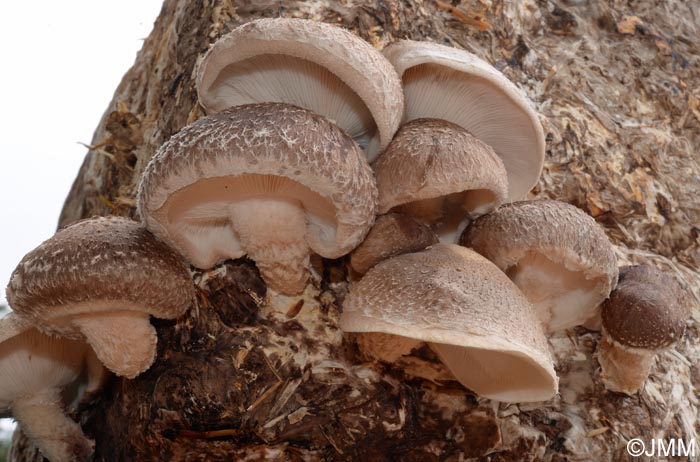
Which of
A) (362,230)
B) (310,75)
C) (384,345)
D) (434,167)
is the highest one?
(310,75)

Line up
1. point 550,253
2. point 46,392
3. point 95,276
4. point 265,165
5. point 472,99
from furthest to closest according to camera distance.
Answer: point 46,392 < point 472,99 < point 550,253 < point 95,276 < point 265,165

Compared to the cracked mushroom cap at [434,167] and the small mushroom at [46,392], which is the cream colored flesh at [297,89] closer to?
the cracked mushroom cap at [434,167]

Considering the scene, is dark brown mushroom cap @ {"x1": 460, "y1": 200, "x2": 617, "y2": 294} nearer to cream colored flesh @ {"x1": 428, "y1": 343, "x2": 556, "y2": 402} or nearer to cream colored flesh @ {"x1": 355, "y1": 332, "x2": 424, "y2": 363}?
cream colored flesh @ {"x1": 428, "y1": 343, "x2": 556, "y2": 402}

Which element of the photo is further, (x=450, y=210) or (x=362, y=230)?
(x=450, y=210)

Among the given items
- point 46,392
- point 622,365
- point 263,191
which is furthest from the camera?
point 46,392

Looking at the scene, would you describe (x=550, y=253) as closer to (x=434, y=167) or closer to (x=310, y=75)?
(x=434, y=167)

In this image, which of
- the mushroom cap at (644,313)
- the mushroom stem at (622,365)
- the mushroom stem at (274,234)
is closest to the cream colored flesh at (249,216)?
the mushroom stem at (274,234)

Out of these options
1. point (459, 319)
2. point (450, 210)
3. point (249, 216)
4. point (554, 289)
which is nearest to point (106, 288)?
point (249, 216)
